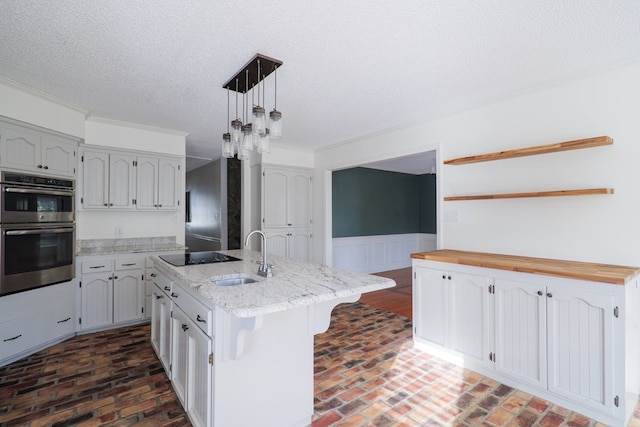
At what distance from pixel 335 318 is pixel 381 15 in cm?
318

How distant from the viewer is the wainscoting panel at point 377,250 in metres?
6.27

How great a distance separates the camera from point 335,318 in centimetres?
381

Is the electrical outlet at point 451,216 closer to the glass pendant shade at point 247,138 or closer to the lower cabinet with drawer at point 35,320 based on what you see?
the glass pendant shade at point 247,138

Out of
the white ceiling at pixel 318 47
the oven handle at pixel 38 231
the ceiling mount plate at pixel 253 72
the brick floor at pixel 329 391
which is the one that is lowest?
the brick floor at pixel 329 391

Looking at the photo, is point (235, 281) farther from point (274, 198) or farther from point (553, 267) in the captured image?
point (274, 198)

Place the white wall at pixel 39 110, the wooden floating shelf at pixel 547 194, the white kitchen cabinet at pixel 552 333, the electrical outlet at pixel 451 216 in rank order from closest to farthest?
1. the white kitchen cabinet at pixel 552 333
2. the wooden floating shelf at pixel 547 194
3. the white wall at pixel 39 110
4. the electrical outlet at pixel 451 216

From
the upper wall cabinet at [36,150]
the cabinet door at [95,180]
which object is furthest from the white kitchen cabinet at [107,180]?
the upper wall cabinet at [36,150]

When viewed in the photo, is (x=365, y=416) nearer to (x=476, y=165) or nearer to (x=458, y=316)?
(x=458, y=316)

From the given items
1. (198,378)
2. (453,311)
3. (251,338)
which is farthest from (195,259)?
(453,311)

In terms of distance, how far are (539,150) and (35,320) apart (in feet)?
15.0

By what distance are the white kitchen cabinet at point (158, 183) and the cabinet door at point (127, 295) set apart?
83 cm

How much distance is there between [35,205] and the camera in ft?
9.28

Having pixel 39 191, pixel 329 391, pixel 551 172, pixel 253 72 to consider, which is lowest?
pixel 329 391

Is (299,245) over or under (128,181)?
under
